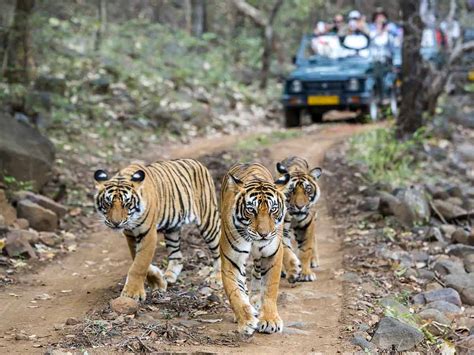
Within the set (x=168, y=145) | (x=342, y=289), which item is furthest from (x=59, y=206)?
(x=168, y=145)

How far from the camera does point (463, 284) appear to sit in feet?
26.2

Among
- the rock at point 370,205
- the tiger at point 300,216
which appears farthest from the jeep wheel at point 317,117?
the tiger at point 300,216

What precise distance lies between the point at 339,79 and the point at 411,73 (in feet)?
12.1

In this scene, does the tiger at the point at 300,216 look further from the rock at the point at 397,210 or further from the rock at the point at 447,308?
the rock at the point at 397,210

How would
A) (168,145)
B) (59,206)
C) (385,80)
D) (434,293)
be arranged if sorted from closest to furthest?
(434,293), (59,206), (168,145), (385,80)

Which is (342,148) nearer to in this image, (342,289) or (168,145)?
(168,145)

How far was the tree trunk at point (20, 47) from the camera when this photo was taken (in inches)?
491

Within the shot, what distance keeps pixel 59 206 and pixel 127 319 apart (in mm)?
4521

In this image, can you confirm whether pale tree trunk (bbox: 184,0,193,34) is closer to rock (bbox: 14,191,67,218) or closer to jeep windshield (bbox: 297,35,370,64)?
jeep windshield (bbox: 297,35,370,64)

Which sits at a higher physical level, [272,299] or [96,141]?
[272,299]

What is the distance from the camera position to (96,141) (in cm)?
1509

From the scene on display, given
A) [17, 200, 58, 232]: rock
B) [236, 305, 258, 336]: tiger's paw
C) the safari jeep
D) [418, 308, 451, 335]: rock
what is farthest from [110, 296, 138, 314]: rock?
the safari jeep

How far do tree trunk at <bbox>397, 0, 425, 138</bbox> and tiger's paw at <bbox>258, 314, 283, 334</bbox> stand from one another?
9816 millimetres

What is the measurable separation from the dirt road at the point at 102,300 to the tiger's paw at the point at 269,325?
0.16ft
